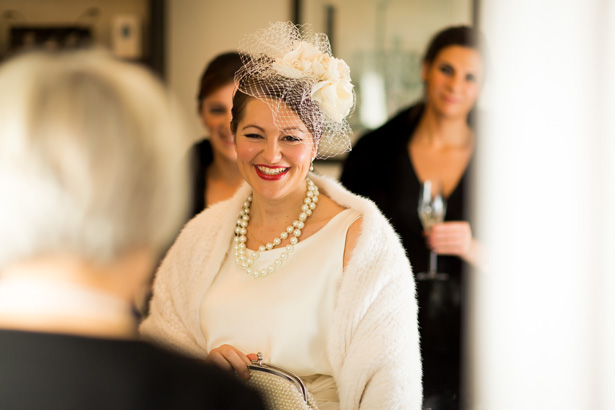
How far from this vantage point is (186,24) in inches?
107

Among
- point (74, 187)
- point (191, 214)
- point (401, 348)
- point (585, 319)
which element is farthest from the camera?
point (585, 319)

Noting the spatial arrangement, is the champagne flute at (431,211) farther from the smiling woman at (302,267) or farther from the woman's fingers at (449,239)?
the smiling woman at (302,267)

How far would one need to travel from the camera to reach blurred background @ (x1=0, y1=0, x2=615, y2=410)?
240cm

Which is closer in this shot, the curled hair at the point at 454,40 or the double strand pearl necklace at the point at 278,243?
the double strand pearl necklace at the point at 278,243

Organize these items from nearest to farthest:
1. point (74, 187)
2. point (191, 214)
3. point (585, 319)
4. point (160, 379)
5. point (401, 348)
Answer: point (160, 379) < point (74, 187) < point (401, 348) < point (191, 214) < point (585, 319)

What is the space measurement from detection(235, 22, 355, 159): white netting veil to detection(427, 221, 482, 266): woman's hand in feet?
2.24

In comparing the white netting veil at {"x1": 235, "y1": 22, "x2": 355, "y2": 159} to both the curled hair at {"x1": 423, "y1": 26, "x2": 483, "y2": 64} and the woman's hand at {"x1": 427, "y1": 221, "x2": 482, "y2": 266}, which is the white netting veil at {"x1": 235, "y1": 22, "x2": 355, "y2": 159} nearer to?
the woman's hand at {"x1": 427, "y1": 221, "x2": 482, "y2": 266}

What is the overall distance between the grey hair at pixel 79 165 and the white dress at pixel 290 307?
0.62 metres

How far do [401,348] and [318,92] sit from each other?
1.73ft

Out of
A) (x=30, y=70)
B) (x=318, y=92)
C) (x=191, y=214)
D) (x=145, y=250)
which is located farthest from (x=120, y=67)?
(x=191, y=214)

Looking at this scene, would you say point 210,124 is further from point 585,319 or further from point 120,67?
point 585,319

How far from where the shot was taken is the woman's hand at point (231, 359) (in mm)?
1216

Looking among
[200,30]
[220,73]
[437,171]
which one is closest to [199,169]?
[220,73]

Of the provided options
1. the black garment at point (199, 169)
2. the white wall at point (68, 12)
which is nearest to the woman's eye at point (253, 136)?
the black garment at point (199, 169)
